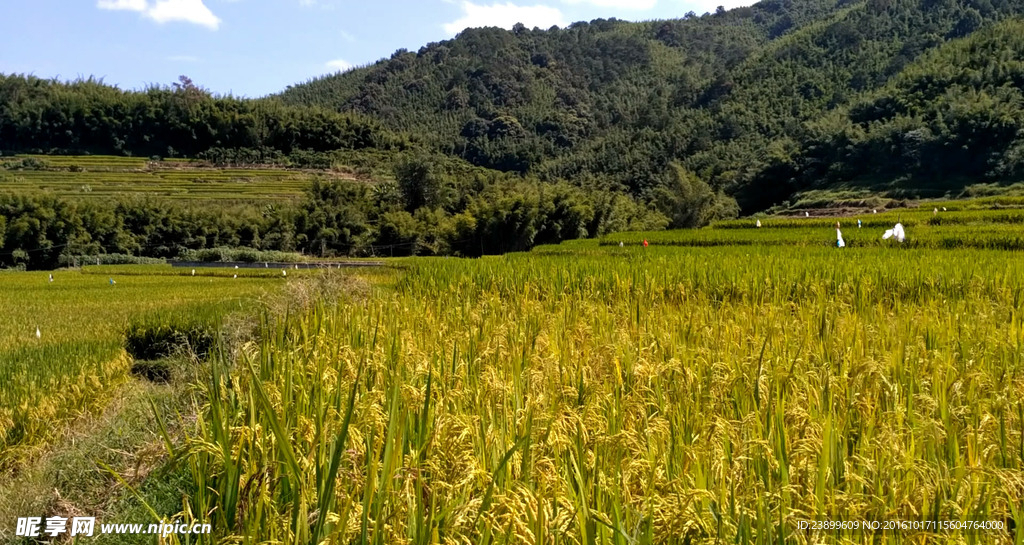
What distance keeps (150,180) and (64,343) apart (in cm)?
5515

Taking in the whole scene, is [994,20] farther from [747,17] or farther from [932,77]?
[747,17]

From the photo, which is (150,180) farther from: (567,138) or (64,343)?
(567,138)

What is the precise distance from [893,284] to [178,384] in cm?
711

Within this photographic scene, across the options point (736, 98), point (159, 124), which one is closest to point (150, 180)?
point (159, 124)

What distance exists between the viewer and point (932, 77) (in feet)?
179

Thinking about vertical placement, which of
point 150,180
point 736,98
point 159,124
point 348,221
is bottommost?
point 348,221

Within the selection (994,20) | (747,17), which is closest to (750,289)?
(994,20)

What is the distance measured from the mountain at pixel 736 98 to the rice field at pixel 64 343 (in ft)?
137

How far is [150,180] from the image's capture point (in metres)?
56.8

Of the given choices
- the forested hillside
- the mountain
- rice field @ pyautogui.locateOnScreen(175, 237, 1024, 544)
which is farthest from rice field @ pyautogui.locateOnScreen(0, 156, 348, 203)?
rice field @ pyautogui.locateOnScreen(175, 237, 1024, 544)

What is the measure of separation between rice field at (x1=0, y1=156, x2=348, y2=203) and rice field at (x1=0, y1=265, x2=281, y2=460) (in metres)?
32.3

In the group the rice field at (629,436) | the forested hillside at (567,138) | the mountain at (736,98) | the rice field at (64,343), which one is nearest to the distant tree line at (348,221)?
the forested hillside at (567,138)

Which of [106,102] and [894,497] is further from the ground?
[106,102]

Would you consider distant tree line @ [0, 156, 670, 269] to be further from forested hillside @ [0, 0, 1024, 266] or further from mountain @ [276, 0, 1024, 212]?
mountain @ [276, 0, 1024, 212]
